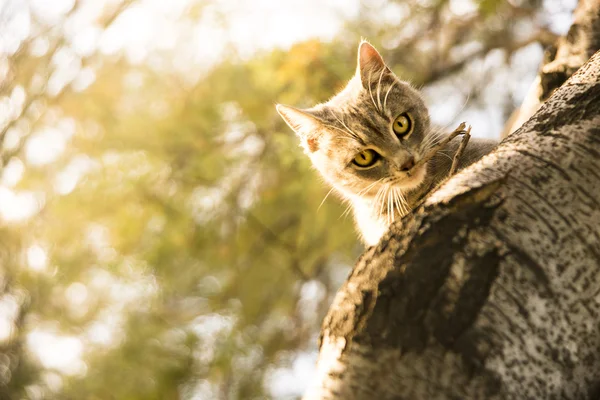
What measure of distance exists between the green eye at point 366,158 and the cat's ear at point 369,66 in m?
0.35

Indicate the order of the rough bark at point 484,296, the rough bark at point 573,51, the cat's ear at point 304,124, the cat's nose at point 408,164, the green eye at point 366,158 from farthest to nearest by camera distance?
the cat's ear at point 304,124 < the green eye at point 366,158 < the cat's nose at point 408,164 < the rough bark at point 573,51 < the rough bark at point 484,296

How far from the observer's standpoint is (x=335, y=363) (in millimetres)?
904

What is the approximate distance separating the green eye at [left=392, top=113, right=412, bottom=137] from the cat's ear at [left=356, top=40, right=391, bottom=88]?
0.24 m

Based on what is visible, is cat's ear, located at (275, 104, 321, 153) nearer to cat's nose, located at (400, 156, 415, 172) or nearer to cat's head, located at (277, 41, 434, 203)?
cat's head, located at (277, 41, 434, 203)

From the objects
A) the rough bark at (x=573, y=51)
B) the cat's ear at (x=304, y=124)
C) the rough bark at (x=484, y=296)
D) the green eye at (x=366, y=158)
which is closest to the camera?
the rough bark at (x=484, y=296)

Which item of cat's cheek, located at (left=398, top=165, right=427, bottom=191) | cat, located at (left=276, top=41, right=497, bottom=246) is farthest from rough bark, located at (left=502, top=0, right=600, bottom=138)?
cat's cheek, located at (left=398, top=165, right=427, bottom=191)

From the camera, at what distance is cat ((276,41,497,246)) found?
2018 millimetres

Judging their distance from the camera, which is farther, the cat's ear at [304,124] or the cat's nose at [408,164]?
the cat's ear at [304,124]

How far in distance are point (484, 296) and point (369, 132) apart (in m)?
1.33

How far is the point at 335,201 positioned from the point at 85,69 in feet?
6.54

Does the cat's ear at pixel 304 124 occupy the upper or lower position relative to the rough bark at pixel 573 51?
upper

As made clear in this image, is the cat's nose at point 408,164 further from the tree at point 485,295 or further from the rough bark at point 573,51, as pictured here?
the tree at point 485,295

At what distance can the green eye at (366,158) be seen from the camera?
6.92 ft

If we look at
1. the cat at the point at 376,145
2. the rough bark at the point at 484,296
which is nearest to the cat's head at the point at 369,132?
the cat at the point at 376,145
